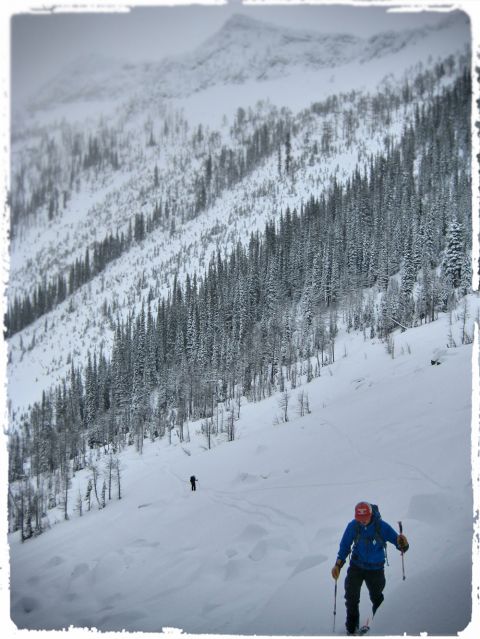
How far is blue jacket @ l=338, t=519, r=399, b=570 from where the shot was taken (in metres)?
6.05

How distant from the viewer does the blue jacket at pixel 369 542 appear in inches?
238

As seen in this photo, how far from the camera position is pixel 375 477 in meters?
10.9

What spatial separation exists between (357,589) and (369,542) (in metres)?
0.67

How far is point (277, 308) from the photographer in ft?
206

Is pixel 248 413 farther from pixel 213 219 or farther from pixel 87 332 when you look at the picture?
pixel 213 219

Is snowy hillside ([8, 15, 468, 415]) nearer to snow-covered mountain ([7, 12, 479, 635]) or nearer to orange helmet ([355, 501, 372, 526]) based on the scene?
snow-covered mountain ([7, 12, 479, 635])

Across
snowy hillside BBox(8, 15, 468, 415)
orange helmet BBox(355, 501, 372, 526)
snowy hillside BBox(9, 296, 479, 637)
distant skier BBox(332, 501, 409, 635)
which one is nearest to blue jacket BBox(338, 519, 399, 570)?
distant skier BBox(332, 501, 409, 635)

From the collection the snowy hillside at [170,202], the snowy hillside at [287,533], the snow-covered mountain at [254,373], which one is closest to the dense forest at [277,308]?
the snow-covered mountain at [254,373]

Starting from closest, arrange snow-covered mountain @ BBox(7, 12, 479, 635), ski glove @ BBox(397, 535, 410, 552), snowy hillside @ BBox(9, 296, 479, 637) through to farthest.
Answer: ski glove @ BBox(397, 535, 410, 552)
snowy hillside @ BBox(9, 296, 479, 637)
snow-covered mountain @ BBox(7, 12, 479, 635)

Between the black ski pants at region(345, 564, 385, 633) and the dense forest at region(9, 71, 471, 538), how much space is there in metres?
28.9

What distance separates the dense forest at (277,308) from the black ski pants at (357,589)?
28.9 meters

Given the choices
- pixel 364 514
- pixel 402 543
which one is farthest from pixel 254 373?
pixel 402 543

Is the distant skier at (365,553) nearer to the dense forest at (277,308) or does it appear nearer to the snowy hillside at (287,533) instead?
the snowy hillside at (287,533)

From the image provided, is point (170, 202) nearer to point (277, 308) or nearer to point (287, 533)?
point (277, 308)
